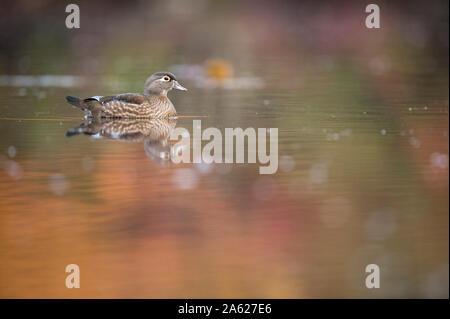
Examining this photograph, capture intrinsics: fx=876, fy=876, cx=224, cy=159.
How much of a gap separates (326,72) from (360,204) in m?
8.13

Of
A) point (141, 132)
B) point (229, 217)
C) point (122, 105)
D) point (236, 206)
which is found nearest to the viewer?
point (229, 217)

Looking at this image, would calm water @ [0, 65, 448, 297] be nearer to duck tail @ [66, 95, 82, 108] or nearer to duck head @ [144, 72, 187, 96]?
duck tail @ [66, 95, 82, 108]

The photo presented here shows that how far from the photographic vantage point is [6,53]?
1598cm

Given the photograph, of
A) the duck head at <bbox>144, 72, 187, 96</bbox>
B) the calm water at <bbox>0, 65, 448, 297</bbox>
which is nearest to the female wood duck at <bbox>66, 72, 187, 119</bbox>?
the duck head at <bbox>144, 72, 187, 96</bbox>

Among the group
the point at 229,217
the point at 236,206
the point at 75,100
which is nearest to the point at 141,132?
the point at 75,100

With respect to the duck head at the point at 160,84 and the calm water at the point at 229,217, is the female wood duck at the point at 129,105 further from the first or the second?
the calm water at the point at 229,217

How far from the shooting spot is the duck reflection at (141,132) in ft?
22.5

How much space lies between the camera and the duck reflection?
6.86m

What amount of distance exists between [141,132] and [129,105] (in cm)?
75

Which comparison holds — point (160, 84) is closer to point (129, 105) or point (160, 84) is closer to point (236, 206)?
point (129, 105)

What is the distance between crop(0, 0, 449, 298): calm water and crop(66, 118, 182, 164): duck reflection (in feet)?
0.18

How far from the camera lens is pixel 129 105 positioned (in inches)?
334

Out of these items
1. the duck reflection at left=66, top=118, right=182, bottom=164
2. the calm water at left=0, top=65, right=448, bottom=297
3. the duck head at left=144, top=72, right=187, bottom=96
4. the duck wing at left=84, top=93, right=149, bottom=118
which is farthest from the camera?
the duck head at left=144, top=72, right=187, bottom=96

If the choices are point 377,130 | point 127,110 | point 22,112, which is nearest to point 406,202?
point 377,130
